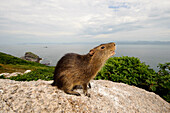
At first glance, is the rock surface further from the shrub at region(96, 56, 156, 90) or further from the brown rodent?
the shrub at region(96, 56, 156, 90)

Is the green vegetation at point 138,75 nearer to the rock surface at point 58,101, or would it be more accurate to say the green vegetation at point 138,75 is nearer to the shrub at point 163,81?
the shrub at point 163,81

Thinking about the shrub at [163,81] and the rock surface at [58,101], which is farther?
the shrub at [163,81]

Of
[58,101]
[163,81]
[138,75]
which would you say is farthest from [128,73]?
[58,101]

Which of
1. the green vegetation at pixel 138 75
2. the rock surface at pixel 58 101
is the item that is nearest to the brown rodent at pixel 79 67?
the rock surface at pixel 58 101

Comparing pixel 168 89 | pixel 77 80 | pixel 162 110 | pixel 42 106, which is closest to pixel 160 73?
pixel 168 89

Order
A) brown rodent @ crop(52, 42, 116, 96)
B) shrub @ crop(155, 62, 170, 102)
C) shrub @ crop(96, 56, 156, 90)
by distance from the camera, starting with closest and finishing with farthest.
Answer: brown rodent @ crop(52, 42, 116, 96)
shrub @ crop(155, 62, 170, 102)
shrub @ crop(96, 56, 156, 90)

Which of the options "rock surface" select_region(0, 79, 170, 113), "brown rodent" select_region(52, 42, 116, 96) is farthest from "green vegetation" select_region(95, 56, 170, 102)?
"brown rodent" select_region(52, 42, 116, 96)
